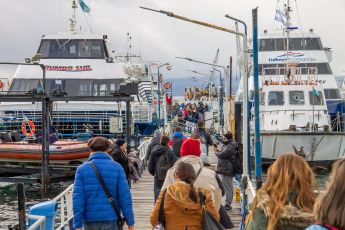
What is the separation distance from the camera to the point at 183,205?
15.7 ft

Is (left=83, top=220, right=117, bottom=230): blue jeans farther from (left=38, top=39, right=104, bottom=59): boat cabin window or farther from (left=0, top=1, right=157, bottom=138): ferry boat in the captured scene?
(left=38, top=39, right=104, bottom=59): boat cabin window

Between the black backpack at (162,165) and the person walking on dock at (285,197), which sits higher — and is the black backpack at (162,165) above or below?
below

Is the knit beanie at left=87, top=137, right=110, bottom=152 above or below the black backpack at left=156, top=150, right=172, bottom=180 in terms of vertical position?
above

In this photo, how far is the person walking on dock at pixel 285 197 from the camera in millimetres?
3461

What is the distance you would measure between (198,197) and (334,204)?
2443mm

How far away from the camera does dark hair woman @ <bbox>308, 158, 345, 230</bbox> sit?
2422mm

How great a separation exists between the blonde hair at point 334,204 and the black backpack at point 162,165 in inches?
242

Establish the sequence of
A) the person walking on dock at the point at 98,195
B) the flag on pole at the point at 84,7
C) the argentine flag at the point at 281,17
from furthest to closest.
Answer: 1. the flag on pole at the point at 84,7
2. the argentine flag at the point at 281,17
3. the person walking on dock at the point at 98,195

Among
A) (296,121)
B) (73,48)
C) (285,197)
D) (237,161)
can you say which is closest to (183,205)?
(285,197)

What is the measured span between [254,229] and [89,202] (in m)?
2.59

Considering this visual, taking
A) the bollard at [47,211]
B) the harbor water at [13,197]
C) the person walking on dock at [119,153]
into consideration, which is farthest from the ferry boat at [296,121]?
the bollard at [47,211]

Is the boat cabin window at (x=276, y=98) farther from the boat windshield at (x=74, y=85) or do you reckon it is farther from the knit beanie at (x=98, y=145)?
the knit beanie at (x=98, y=145)

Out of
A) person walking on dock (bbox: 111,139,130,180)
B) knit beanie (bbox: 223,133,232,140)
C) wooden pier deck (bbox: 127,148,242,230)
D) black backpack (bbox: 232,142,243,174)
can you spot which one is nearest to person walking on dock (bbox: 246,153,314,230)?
person walking on dock (bbox: 111,139,130,180)

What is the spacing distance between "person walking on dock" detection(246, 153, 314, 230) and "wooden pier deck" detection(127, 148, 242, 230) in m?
6.14
